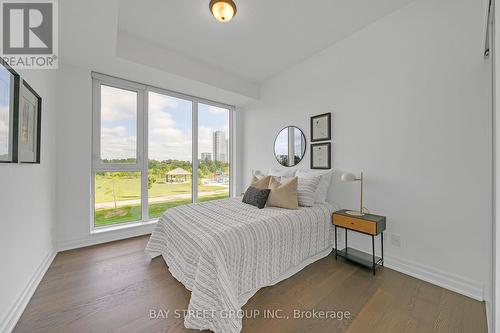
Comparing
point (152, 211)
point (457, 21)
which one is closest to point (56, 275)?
point (152, 211)

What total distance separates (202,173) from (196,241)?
265cm

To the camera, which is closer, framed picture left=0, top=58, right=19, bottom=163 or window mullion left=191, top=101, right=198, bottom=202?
framed picture left=0, top=58, right=19, bottom=163

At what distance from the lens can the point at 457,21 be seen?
1922mm

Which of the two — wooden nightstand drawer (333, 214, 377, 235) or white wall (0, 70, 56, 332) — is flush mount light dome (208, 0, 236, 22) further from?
wooden nightstand drawer (333, 214, 377, 235)

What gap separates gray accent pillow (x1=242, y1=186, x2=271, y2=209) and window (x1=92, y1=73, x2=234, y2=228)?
174cm

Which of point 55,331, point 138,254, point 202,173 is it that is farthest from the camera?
point 202,173

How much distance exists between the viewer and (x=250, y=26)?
258 centimetres

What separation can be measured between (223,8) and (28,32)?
1818 millimetres

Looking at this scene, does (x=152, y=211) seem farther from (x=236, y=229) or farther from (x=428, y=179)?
(x=428, y=179)

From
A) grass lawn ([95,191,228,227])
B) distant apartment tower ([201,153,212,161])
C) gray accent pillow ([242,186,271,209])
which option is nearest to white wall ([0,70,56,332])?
grass lawn ([95,191,228,227])

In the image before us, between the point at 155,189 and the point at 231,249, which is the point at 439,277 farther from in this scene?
the point at 155,189

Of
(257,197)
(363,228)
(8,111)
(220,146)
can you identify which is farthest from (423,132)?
(8,111)

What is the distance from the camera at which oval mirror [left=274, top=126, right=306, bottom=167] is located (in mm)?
3375

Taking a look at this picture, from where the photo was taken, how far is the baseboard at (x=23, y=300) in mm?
1394
